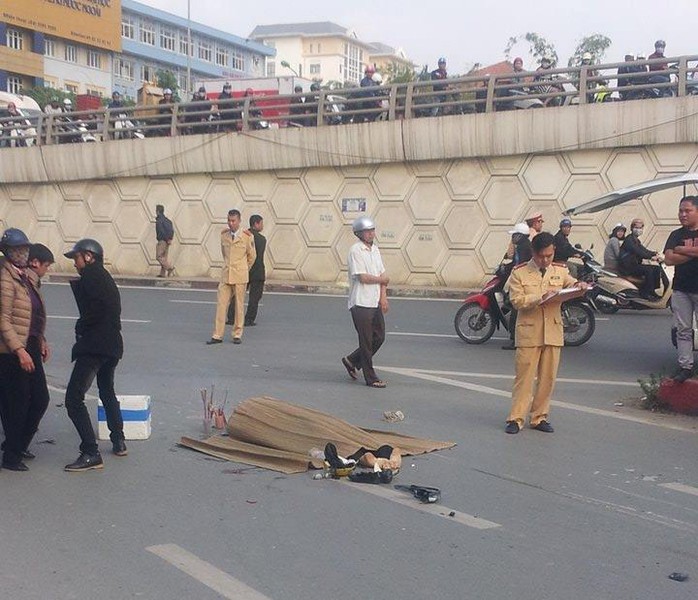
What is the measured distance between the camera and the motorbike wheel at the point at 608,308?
16638 millimetres

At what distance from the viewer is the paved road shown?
496 centimetres

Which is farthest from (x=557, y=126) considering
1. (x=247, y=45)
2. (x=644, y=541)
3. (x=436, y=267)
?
(x=247, y=45)

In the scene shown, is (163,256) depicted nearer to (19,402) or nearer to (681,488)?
(19,402)

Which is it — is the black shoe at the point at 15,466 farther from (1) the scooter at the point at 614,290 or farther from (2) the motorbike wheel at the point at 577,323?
(1) the scooter at the point at 614,290

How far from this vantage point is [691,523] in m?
6.02

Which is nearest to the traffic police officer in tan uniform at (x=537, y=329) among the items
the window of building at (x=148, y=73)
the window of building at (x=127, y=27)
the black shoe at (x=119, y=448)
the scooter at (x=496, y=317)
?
the black shoe at (x=119, y=448)

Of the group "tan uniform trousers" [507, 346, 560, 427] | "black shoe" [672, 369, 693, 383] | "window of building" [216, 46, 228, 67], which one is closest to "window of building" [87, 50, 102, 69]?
"window of building" [216, 46, 228, 67]

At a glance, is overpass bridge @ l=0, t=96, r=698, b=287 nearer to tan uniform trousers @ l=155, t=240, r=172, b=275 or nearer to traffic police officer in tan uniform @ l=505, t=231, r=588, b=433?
tan uniform trousers @ l=155, t=240, r=172, b=275

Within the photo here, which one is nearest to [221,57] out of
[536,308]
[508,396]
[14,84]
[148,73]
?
[148,73]

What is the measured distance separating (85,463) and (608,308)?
11592 millimetres

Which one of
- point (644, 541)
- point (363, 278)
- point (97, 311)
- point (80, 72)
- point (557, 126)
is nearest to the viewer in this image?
point (644, 541)

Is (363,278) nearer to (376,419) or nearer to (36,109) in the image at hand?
(376,419)

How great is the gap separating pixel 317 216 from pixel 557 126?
247 inches

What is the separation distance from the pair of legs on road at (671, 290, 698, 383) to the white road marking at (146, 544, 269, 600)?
5628 millimetres
